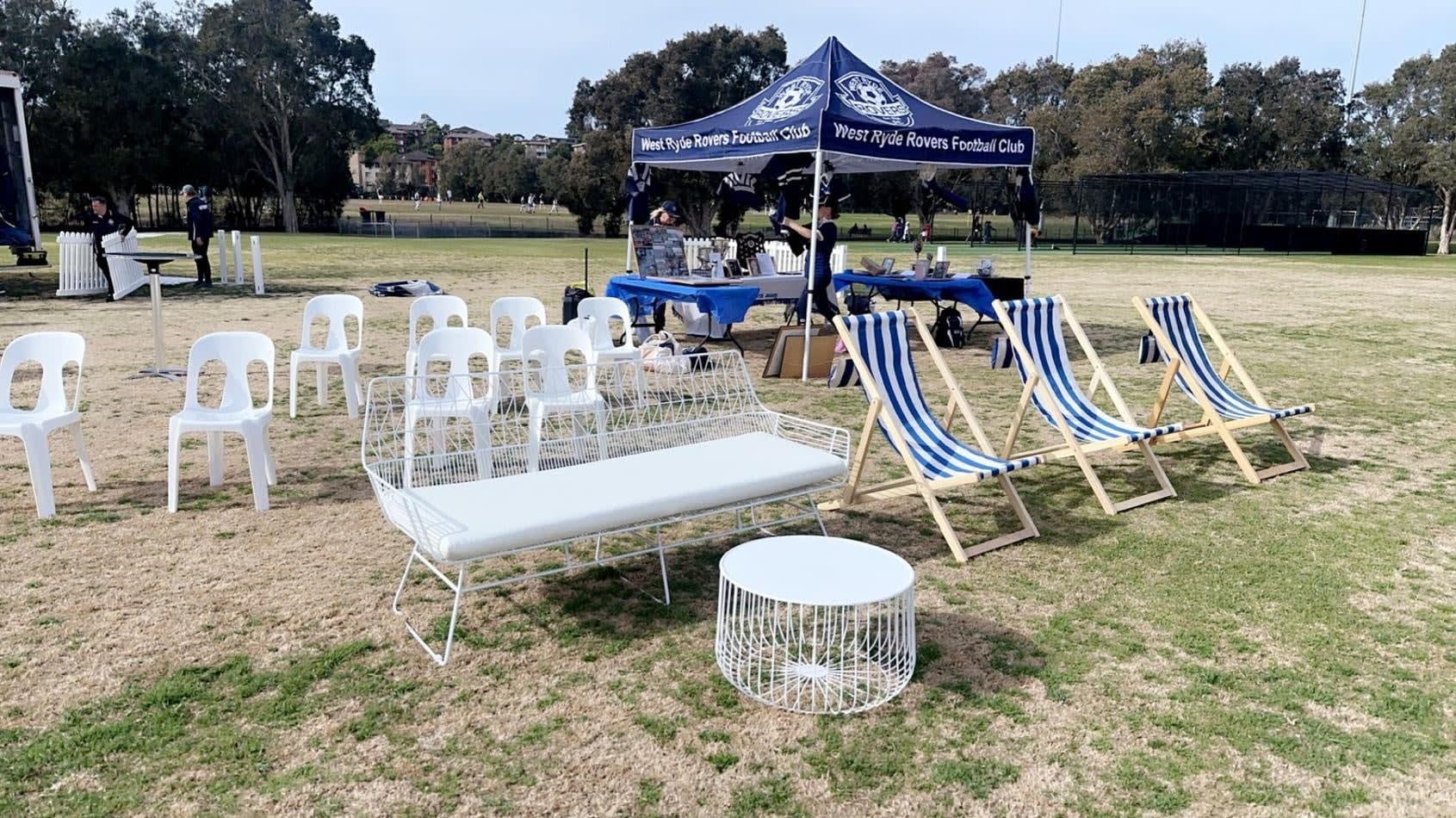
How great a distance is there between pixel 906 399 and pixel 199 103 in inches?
1867

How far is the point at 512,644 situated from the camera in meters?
3.76

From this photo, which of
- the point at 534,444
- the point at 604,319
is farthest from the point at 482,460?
the point at 604,319

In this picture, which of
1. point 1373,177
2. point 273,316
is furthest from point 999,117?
point 273,316

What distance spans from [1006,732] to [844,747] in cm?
56

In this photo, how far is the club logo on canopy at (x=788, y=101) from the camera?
361 inches

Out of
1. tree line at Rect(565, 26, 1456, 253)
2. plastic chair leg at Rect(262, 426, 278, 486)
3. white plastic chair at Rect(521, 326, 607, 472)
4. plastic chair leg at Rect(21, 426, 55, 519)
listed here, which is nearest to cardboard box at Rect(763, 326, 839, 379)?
white plastic chair at Rect(521, 326, 607, 472)

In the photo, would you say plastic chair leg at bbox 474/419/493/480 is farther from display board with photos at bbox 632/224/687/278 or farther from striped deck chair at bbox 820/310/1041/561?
display board with photos at bbox 632/224/687/278

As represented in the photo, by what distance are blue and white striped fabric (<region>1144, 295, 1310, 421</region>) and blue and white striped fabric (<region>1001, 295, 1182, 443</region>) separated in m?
0.49

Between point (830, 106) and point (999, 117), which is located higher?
point (999, 117)

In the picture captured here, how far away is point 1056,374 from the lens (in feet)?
20.1

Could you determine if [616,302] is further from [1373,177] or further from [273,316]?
[1373,177]

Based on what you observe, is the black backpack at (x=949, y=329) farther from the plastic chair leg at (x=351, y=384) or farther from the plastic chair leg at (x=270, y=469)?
the plastic chair leg at (x=270, y=469)

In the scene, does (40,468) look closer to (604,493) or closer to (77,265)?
(604,493)

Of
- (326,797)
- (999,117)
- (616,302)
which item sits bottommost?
(326,797)
